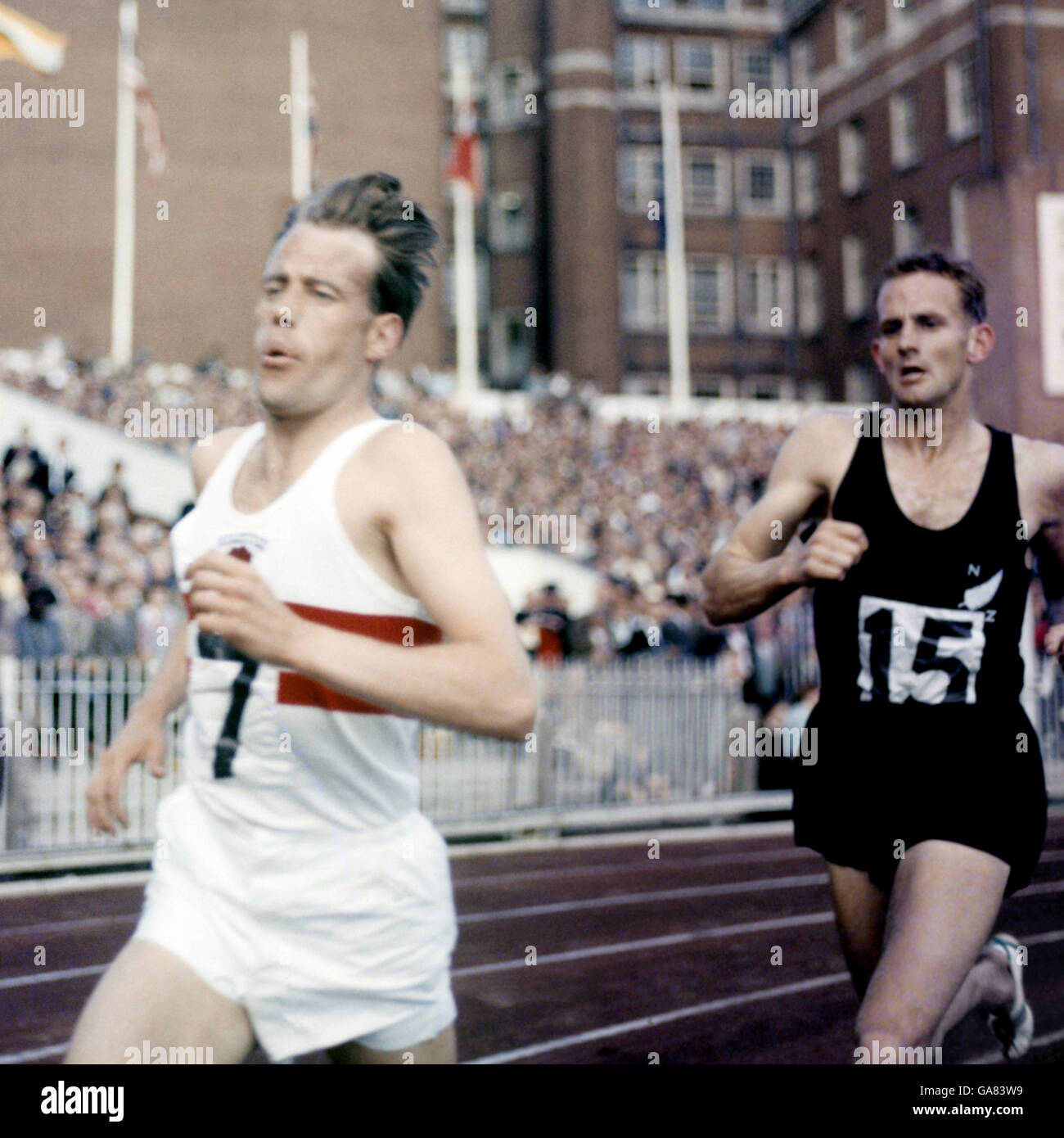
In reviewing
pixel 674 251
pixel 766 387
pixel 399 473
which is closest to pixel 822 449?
pixel 399 473

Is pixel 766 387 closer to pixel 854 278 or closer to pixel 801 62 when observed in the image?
pixel 854 278

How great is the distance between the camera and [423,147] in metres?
39.5

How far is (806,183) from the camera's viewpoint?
42.6 m

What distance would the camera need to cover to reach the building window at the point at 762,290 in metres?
43.0

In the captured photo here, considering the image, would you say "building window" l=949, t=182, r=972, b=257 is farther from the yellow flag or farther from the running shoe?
the running shoe

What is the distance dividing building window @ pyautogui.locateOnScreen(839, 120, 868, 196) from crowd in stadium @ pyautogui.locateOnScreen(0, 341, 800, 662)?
15592 mm

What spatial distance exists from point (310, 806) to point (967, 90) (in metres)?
36.7

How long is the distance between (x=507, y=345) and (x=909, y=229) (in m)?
11.7

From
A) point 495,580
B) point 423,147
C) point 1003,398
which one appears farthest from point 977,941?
point 423,147

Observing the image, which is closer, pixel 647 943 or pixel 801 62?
pixel 647 943

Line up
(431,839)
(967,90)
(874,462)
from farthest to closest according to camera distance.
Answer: (967,90), (874,462), (431,839)

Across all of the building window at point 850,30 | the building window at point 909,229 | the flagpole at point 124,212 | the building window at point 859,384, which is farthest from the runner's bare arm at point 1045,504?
the building window at point 850,30

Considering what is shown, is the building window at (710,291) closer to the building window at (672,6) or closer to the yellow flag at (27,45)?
the building window at (672,6)

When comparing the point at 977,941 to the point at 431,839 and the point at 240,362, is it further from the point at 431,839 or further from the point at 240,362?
the point at 240,362
